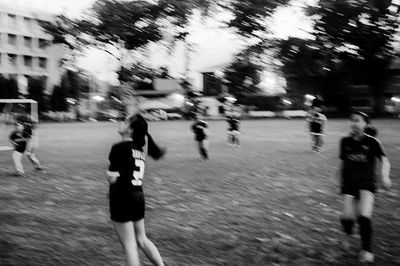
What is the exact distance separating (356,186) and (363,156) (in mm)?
375

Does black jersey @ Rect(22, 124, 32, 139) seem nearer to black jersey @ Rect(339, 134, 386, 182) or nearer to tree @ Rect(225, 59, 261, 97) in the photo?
black jersey @ Rect(339, 134, 386, 182)

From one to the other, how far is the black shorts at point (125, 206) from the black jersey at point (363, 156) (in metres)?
2.64

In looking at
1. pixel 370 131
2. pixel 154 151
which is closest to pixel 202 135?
pixel 370 131

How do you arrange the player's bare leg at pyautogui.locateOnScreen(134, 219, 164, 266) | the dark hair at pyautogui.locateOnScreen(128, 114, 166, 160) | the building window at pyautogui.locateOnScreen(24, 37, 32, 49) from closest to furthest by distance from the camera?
the building window at pyautogui.locateOnScreen(24, 37, 32, 49), the dark hair at pyautogui.locateOnScreen(128, 114, 166, 160), the player's bare leg at pyautogui.locateOnScreen(134, 219, 164, 266)

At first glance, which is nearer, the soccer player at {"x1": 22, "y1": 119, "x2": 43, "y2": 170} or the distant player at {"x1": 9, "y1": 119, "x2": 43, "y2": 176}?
the distant player at {"x1": 9, "y1": 119, "x2": 43, "y2": 176}

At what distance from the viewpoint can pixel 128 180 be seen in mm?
4266

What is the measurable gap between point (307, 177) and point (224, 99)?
34.0ft

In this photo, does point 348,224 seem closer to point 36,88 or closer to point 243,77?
point 243,77

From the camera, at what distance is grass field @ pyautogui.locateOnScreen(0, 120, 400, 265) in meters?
5.65

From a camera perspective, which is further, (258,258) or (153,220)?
(153,220)

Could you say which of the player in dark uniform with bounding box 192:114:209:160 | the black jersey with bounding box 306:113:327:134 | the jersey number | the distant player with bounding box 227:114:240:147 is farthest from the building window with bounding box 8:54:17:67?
the distant player with bounding box 227:114:240:147

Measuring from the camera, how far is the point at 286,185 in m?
10.9

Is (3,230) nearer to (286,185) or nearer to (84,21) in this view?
(84,21)

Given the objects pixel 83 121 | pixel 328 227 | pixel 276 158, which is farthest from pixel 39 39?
pixel 83 121
